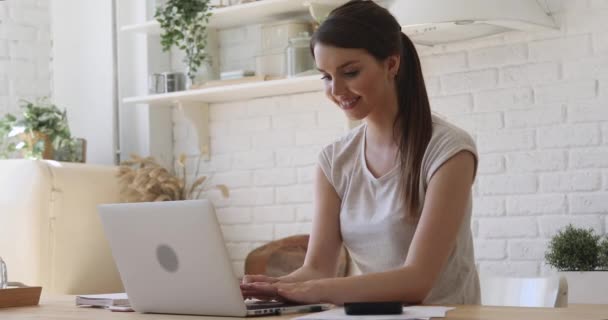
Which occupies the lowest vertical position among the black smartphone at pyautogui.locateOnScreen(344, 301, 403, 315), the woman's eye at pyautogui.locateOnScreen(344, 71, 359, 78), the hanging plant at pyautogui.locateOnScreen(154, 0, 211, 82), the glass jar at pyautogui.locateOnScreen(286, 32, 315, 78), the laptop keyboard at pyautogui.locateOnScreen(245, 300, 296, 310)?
the laptop keyboard at pyautogui.locateOnScreen(245, 300, 296, 310)

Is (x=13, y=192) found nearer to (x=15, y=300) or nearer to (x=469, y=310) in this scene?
(x=15, y=300)

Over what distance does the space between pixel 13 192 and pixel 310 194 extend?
114 cm

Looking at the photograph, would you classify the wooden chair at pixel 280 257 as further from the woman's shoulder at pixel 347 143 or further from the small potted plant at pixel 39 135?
the woman's shoulder at pixel 347 143

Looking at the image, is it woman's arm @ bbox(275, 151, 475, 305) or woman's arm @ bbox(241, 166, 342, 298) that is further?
woman's arm @ bbox(241, 166, 342, 298)

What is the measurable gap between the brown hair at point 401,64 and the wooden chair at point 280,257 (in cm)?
146

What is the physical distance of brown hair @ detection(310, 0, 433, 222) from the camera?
209 centimetres

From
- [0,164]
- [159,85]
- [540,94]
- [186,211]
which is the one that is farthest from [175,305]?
[159,85]

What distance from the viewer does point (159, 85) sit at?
407cm

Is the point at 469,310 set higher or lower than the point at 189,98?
lower

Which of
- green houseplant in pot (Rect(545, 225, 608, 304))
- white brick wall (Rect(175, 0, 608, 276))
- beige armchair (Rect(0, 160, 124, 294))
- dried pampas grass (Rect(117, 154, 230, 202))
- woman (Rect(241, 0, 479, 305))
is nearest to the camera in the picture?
woman (Rect(241, 0, 479, 305))

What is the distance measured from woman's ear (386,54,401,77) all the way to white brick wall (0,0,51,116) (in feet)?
8.09

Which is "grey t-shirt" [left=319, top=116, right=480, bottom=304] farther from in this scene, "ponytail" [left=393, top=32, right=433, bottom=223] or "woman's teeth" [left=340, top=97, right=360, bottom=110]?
"woman's teeth" [left=340, top=97, right=360, bottom=110]

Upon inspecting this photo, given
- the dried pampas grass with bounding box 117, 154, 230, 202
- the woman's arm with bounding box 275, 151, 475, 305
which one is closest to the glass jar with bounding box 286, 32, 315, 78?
the dried pampas grass with bounding box 117, 154, 230, 202

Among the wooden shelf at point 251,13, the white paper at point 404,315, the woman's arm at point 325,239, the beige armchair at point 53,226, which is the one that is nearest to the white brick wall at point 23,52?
the wooden shelf at point 251,13
